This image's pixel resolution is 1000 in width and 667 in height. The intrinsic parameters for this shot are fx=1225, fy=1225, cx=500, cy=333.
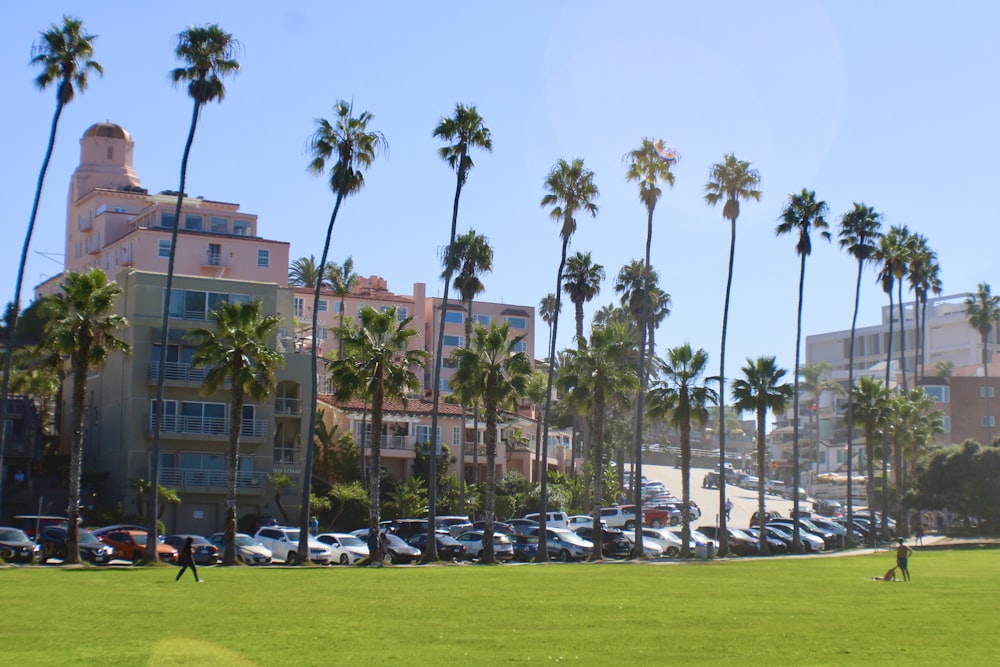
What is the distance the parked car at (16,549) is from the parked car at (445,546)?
18.3 metres

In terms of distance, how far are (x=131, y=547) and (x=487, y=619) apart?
1180 inches

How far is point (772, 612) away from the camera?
29266mm

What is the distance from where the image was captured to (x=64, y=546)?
5138 cm

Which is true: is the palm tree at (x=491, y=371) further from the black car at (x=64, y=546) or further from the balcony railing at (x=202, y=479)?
the black car at (x=64, y=546)

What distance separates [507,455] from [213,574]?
56.1 meters

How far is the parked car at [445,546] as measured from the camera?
60.1 metres

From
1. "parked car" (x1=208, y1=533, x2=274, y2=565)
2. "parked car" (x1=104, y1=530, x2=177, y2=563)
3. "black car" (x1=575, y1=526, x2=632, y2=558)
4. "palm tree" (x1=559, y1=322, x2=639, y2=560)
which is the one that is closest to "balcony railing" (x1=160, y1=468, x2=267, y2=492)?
"parked car" (x1=208, y1=533, x2=274, y2=565)

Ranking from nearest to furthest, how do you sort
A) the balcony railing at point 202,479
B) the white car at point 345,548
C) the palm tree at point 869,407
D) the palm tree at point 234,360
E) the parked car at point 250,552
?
the palm tree at point 234,360
the parked car at point 250,552
the white car at point 345,548
the balcony railing at point 202,479
the palm tree at point 869,407

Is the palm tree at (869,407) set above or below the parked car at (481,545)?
above

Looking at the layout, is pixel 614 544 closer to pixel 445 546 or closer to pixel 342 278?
pixel 445 546

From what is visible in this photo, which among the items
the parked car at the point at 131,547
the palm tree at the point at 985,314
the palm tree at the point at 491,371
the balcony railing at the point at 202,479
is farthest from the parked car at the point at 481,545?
the palm tree at the point at 985,314

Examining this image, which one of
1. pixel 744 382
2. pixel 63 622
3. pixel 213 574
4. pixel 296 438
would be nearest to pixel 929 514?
pixel 744 382

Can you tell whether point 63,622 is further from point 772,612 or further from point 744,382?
point 744,382

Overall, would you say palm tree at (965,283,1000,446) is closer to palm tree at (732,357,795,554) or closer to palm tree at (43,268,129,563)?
palm tree at (732,357,795,554)
